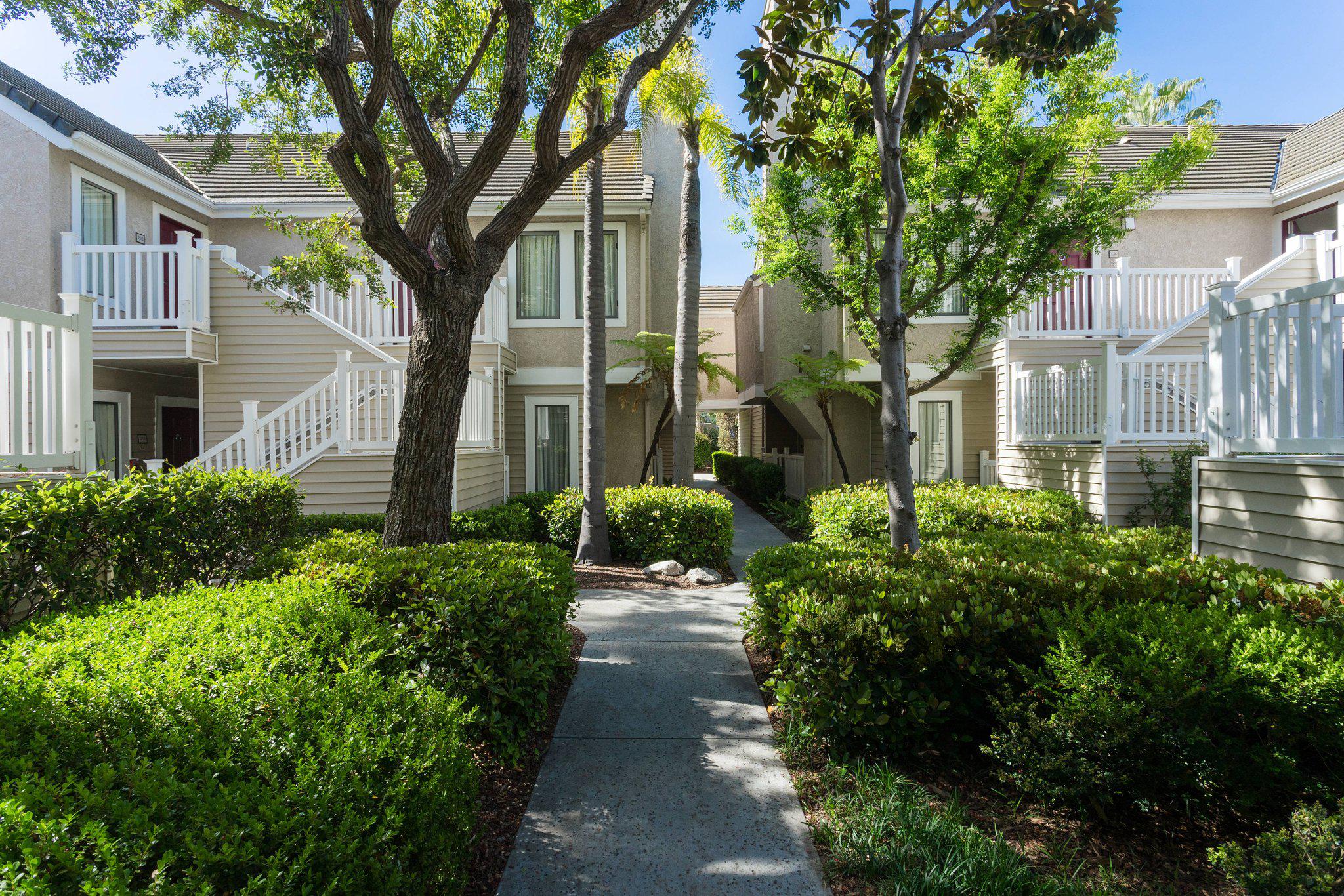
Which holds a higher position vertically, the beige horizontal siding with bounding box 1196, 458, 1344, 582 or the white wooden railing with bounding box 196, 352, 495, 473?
the white wooden railing with bounding box 196, 352, 495, 473

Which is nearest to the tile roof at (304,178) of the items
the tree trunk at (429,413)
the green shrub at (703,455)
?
the tree trunk at (429,413)

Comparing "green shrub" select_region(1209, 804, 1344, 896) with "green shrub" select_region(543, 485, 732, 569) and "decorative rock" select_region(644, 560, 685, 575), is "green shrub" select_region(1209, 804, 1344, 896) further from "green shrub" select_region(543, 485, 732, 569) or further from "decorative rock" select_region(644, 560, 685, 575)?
"green shrub" select_region(543, 485, 732, 569)

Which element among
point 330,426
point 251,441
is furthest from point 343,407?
point 251,441

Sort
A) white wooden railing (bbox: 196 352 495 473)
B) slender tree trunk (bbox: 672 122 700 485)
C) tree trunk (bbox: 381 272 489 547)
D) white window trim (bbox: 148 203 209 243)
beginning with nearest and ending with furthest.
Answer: tree trunk (bbox: 381 272 489 547)
white wooden railing (bbox: 196 352 495 473)
slender tree trunk (bbox: 672 122 700 485)
white window trim (bbox: 148 203 209 243)

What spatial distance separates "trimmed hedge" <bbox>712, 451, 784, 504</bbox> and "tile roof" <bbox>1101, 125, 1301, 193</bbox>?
9364 mm

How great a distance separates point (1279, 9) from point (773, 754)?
16114 millimetres

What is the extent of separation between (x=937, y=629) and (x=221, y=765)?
3161mm

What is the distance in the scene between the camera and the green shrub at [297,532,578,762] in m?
3.79

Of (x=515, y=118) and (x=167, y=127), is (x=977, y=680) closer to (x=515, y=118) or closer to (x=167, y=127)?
(x=515, y=118)

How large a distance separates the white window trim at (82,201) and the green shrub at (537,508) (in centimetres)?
730

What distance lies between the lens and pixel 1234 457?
5141 millimetres

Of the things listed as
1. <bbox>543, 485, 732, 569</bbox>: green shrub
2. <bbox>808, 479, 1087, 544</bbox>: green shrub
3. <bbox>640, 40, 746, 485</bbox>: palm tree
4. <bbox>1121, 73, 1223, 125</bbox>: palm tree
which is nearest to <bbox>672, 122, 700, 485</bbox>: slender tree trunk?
<bbox>640, 40, 746, 485</bbox>: palm tree

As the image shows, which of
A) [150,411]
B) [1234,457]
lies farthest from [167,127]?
[1234,457]

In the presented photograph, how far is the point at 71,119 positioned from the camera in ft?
38.5
